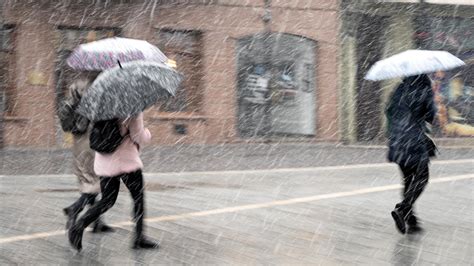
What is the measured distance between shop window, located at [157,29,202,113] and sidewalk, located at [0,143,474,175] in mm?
1608

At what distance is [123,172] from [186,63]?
16.3 meters

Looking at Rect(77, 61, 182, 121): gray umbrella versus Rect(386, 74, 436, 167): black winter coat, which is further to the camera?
Rect(386, 74, 436, 167): black winter coat

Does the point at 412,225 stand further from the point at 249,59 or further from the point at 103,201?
the point at 249,59

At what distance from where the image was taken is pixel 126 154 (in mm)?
6391

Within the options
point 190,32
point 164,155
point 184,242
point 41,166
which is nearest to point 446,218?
point 184,242

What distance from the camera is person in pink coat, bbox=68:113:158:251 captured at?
635 centimetres

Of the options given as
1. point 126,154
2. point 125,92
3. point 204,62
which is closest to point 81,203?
point 126,154

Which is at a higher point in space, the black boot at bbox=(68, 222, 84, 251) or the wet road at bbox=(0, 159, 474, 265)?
the black boot at bbox=(68, 222, 84, 251)

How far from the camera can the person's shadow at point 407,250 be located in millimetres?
6234

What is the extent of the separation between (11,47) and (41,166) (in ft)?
19.6

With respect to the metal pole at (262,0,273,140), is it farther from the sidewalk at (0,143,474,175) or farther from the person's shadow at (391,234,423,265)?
the person's shadow at (391,234,423,265)

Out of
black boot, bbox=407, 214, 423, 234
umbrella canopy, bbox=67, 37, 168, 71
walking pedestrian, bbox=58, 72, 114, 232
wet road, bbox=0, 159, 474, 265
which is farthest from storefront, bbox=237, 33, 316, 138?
umbrella canopy, bbox=67, 37, 168, 71

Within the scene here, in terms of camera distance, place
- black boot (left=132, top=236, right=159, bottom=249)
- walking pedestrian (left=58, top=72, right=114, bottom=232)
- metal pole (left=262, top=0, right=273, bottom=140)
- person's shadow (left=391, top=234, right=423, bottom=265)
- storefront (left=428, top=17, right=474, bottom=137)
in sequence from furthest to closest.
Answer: storefront (left=428, top=17, right=474, bottom=137), metal pole (left=262, top=0, right=273, bottom=140), walking pedestrian (left=58, top=72, right=114, bottom=232), black boot (left=132, top=236, right=159, bottom=249), person's shadow (left=391, top=234, right=423, bottom=265)

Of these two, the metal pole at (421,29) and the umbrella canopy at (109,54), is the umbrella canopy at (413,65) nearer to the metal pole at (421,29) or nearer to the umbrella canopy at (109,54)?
the umbrella canopy at (109,54)
